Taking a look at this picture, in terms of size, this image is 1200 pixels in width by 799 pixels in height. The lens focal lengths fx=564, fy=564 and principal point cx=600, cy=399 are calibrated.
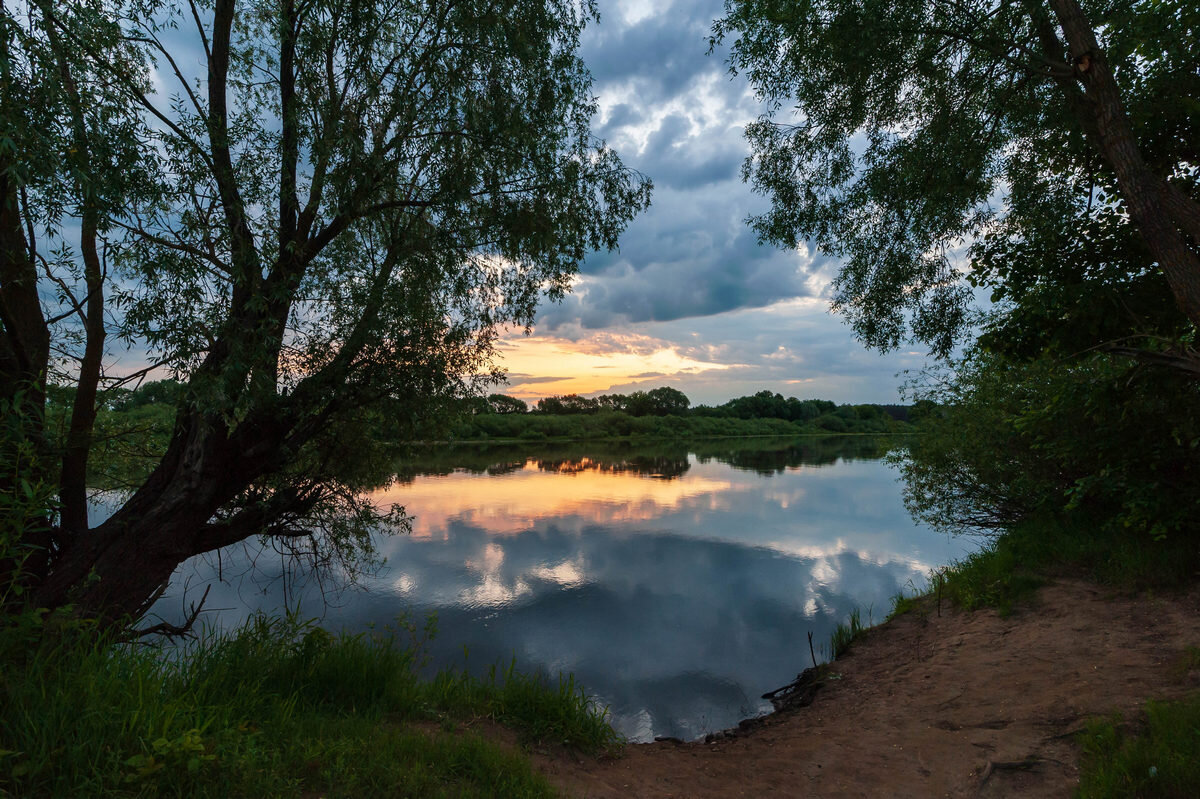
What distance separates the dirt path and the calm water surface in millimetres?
1775

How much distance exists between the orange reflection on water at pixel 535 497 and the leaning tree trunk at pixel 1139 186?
14.9 meters

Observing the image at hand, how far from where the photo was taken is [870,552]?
16688mm

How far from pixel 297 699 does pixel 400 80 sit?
7.13 metres

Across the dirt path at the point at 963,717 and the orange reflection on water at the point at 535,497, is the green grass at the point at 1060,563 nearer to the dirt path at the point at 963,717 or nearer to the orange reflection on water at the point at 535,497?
the dirt path at the point at 963,717

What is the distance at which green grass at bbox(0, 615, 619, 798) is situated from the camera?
101 inches

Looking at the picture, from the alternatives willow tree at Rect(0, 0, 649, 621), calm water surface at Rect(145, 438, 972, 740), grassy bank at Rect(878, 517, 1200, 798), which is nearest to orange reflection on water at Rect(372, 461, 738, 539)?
calm water surface at Rect(145, 438, 972, 740)

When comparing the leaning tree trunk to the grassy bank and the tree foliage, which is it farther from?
the grassy bank

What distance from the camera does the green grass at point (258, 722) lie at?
8.43 feet

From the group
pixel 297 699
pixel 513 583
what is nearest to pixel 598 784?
pixel 297 699

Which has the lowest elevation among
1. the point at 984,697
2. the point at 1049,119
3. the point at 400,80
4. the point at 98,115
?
the point at 984,697

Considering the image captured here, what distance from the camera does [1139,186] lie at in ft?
14.0

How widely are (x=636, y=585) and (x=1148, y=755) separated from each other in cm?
1053

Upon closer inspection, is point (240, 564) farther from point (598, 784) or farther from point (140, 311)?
point (598, 784)

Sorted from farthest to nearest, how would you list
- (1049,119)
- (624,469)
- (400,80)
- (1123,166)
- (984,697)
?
1. (624,469)
2. (400,80)
3. (1049,119)
4. (984,697)
5. (1123,166)
